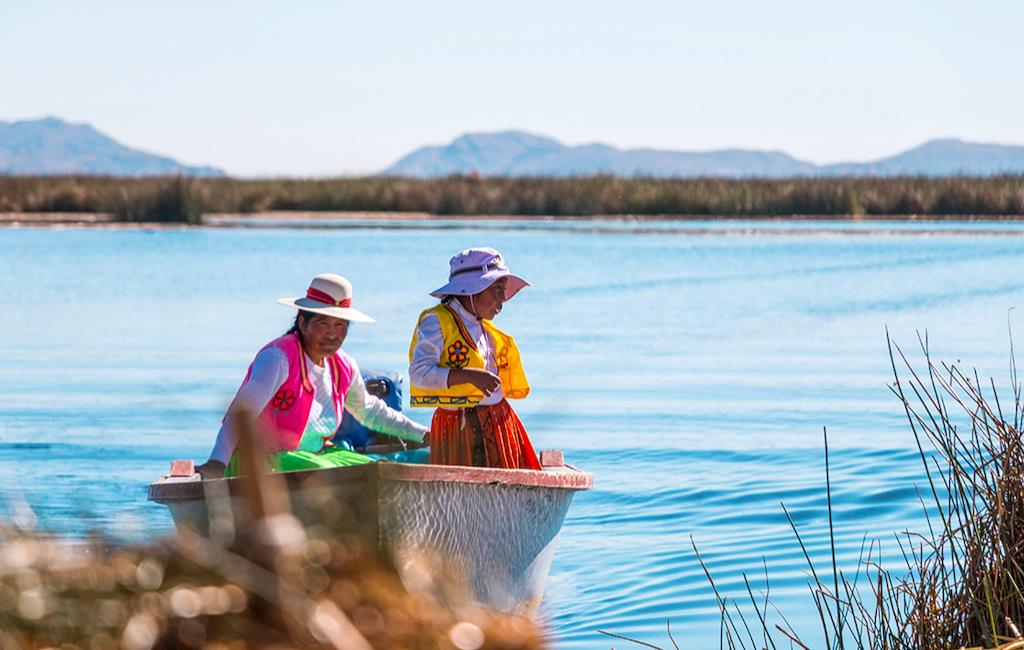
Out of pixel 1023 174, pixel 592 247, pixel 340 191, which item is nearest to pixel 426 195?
pixel 340 191

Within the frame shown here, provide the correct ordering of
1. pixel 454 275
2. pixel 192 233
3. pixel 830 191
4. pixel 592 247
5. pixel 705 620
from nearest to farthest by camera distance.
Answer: pixel 454 275 → pixel 705 620 → pixel 592 247 → pixel 192 233 → pixel 830 191

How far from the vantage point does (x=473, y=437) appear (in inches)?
241

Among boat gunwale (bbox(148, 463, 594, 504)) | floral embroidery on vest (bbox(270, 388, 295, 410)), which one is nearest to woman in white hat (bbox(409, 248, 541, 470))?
boat gunwale (bbox(148, 463, 594, 504))

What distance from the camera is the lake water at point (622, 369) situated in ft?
25.3

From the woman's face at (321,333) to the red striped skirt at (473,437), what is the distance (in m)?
0.68

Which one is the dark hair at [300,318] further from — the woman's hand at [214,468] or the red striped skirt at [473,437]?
the red striped skirt at [473,437]

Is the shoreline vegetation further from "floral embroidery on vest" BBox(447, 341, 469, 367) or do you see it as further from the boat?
the boat

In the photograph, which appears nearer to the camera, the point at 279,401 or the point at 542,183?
the point at 279,401

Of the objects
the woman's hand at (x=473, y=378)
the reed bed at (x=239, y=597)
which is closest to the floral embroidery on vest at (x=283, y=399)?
the woman's hand at (x=473, y=378)

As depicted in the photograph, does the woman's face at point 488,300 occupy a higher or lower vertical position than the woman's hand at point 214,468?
higher

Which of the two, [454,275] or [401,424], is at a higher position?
[454,275]

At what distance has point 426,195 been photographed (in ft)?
142

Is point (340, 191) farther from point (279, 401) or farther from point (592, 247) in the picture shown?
point (279, 401)

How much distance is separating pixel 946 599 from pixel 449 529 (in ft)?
5.53
